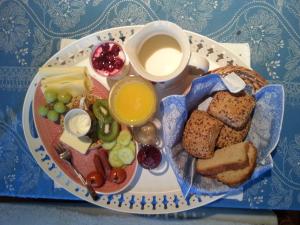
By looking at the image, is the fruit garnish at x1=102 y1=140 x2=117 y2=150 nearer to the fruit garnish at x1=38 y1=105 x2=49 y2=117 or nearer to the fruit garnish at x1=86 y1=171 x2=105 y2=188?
the fruit garnish at x1=86 y1=171 x2=105 y2=188

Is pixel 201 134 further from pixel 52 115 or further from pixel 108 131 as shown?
pixel 52 115

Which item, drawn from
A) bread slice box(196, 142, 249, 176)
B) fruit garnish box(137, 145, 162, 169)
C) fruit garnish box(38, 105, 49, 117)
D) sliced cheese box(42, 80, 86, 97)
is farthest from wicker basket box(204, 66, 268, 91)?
fruit garnish box(38, 105, 49, 117)

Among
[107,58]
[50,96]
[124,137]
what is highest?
[107,58]

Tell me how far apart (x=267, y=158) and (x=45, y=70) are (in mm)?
672

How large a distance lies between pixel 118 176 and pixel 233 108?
377mm

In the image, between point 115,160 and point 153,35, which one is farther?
point 115,160

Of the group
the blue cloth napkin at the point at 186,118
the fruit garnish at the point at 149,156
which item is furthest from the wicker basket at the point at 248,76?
the fruit garnish at the point at 149,156

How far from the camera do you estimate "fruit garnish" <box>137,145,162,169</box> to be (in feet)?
3.48

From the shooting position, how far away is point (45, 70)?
1.09 metres

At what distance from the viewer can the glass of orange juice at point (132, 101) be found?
1.04 m

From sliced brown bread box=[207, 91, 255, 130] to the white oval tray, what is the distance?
143 millimetres

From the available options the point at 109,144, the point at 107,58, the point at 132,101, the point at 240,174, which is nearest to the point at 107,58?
the point at 107,58

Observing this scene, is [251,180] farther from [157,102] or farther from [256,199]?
[157,102]

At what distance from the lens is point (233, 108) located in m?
0.96
